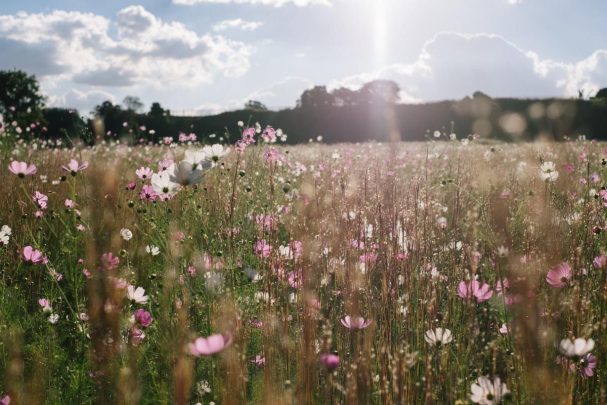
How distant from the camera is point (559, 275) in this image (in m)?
1.56

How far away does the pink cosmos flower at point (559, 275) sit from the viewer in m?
1.53

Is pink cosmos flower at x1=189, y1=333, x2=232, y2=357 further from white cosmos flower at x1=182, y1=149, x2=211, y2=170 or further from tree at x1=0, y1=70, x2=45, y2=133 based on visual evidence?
tree at x1=0, y1=70, x2=45, y2=133

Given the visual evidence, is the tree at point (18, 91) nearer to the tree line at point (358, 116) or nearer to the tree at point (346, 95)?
the tree line at point (358, 116)

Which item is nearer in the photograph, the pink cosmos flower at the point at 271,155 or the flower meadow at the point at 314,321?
the flower meadow at the point at 314,321

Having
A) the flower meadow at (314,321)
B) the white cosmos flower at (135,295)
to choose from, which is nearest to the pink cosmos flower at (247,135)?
the flower meadow at (314,321)

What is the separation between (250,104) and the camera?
4728 centimetres

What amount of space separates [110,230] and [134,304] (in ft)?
1.62

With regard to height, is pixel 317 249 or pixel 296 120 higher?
pixel 296 120

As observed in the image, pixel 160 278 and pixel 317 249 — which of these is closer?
pixel 317 249

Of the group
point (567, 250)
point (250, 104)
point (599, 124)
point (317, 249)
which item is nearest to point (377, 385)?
point (317, 249)

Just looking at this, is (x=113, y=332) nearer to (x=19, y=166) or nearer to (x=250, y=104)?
(x=19, y=166)

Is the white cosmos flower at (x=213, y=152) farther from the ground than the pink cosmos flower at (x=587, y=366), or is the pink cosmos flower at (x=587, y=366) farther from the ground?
the white cosmos flower at (x=213, y=152)

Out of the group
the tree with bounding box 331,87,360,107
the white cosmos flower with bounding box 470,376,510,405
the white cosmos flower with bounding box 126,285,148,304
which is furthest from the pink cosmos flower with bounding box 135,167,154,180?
the tree with bounding box 331,87,360,107

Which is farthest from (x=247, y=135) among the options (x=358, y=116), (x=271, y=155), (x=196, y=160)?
(x=358, y=116)
